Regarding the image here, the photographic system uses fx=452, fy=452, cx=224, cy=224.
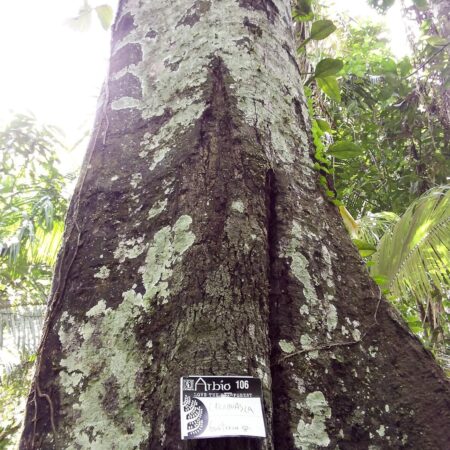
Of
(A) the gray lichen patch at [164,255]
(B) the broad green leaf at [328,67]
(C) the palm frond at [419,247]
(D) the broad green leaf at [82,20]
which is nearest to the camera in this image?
(A) the gray lichen patch at [164,255]

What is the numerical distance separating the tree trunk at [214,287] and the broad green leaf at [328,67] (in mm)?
452

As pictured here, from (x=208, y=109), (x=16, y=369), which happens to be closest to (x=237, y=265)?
(x=208, y=109)

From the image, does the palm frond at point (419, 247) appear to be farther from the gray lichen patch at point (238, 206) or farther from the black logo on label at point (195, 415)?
the black logo on label at point (195, 415)

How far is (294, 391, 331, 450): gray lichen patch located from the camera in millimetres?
643

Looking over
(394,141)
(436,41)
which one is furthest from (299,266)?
(394,141)

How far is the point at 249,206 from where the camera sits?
850 millimetres

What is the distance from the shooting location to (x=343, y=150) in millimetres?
1212

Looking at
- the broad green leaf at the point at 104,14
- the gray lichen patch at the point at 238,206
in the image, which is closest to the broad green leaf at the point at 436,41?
the broad green leaf at the point at 104,14

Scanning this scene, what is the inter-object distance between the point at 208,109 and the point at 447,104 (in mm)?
3498

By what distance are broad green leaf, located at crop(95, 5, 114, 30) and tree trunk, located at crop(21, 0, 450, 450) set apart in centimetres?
85

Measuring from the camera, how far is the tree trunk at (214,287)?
2.15ft

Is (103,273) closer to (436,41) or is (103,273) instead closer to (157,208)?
(157,208)

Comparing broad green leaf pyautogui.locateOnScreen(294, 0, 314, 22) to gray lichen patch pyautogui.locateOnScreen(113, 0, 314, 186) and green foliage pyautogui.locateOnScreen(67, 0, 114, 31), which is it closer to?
gray lichen patch pyautogui.locateOnScreen(113, 0, 314, 186)

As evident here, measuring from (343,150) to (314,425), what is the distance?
0.76 metres
